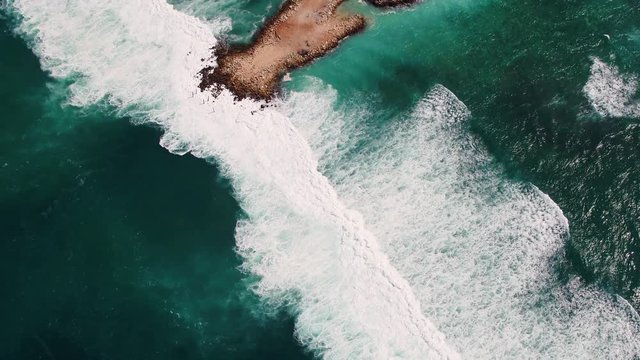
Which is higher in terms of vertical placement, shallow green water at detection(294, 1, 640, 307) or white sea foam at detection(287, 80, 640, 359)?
shallow green water at detection(294, 1, 640, 307)

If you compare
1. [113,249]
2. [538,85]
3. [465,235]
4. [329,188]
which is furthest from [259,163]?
[538,85]

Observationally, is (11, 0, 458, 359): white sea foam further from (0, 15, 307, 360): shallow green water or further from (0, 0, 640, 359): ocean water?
(0, 15, 307, 360): shallow green water

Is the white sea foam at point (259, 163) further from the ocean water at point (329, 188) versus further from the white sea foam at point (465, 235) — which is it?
the white sea foam at point (465, 235)

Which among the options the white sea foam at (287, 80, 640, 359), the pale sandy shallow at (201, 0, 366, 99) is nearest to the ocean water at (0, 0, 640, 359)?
the white sea foam at (287, 80, 640, 359)

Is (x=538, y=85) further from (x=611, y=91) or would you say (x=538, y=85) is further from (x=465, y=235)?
(x=465, y=235)

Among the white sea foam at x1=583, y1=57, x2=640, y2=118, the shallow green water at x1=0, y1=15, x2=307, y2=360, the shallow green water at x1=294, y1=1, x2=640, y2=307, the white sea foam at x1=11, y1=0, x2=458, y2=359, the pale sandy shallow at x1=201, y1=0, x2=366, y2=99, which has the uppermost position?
the white sea foam at x1=583, y1=57, x2=640, y2=118

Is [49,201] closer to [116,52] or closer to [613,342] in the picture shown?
[116,52]

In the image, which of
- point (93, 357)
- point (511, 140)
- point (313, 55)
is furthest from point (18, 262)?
point (511, 140)

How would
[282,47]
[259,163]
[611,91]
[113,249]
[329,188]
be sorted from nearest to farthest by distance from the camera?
[113,249] < [329,188] < [259,163] < [611,91] < [282,47]
